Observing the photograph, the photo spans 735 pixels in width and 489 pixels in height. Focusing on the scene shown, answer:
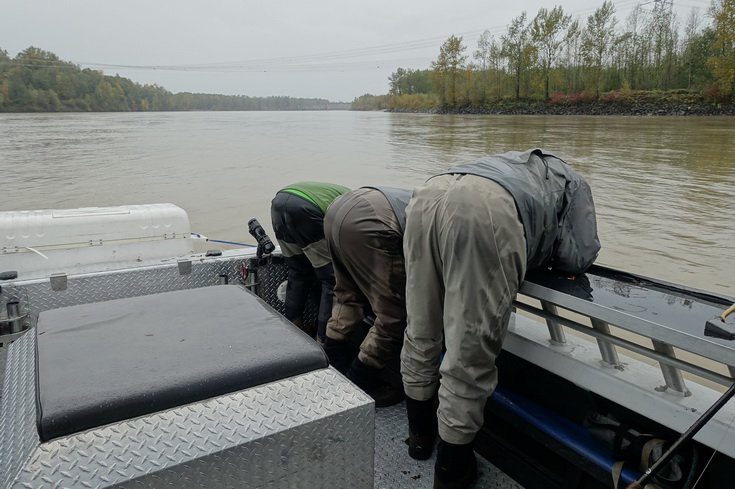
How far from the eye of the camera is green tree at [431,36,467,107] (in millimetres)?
80812

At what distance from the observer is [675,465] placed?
1.54 metres

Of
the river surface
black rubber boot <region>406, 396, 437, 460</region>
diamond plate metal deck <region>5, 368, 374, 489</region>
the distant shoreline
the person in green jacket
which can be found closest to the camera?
diamond plate metal deck <region>5, 368, 374, 489</region>

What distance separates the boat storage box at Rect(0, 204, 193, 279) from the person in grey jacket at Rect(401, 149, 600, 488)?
1.72m

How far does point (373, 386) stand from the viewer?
8.32 ft

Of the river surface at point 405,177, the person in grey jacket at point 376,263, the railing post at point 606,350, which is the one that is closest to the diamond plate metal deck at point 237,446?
the railing post at point 606,350

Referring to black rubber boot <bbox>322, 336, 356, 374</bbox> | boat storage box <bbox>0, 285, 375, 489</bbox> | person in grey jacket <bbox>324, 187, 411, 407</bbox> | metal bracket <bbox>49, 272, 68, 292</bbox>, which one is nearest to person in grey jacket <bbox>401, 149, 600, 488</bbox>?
person in grey jacket <bbox>324, 187, 411, 407</bbox>

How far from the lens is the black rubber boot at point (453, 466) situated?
181cm

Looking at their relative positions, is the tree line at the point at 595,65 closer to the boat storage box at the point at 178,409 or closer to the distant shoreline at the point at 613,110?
the distant shoreline at the point at 613,110

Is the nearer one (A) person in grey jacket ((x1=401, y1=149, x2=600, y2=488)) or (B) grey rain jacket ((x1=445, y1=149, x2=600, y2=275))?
(A) person in grey jacket ((x1=401, y1=149, x2=600, y2=488))

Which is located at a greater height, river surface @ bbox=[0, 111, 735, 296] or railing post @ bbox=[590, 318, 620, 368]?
railing post @ bbox=[590, 318, 620, 368]

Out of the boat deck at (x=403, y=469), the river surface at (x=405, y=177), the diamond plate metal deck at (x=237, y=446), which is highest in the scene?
the diamond plate metal deck at (x=237, y=446)

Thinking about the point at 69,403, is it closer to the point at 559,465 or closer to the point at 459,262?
the point at 459,262

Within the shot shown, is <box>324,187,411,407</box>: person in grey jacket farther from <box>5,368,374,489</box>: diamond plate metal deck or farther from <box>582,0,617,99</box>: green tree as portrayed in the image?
<box>582,0,617,99</box>: green tree

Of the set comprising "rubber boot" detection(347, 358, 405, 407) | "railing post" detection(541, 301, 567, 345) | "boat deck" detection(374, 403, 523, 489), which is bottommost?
"boat deck" detection(374, 403, 523, 489)
